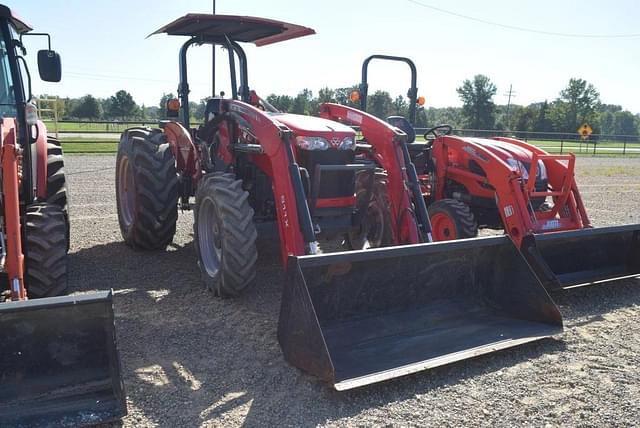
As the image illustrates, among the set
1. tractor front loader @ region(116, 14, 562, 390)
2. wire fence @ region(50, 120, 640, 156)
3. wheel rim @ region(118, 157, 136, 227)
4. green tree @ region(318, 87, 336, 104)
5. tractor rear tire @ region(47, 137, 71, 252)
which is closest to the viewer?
tractor front loader @ region(116, 14, 562, 390)

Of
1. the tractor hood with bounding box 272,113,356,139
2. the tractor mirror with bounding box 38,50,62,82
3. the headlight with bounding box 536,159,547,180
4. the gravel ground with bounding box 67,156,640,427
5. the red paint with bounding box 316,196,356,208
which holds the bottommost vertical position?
the gravel ground with bounding box 67,156,640,427

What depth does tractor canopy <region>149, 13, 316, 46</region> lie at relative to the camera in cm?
533

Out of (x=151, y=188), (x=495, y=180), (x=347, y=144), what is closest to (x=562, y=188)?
(x=495, y=180)

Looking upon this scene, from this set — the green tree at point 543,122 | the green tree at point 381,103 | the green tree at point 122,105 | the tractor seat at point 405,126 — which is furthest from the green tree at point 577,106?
the tractor seat at point 405,126

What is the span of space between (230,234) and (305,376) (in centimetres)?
140

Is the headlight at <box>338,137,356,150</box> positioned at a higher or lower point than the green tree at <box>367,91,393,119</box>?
lower

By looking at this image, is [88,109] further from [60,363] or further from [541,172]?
[60,363]

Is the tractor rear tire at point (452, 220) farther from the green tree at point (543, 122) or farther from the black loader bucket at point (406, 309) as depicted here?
the green tree at point (543, 122)

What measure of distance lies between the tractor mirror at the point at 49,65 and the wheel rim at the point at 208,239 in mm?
1640

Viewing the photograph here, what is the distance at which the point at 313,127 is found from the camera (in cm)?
476

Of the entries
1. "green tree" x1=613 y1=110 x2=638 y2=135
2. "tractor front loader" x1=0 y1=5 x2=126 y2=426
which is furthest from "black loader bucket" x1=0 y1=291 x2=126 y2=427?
"green tree" x1=613 y1=110 x2=638 y2=135

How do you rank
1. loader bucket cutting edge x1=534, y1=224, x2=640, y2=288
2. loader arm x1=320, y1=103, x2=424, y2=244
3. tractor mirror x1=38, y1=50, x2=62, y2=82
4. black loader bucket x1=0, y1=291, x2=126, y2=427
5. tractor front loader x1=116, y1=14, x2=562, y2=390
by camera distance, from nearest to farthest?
black loader bucket x1=0, y1=291, x2=126, y2=427 < tractor front loader x1=116, y1=14, x2=562, y2=390 < tractor mirror x1=38, y1=50, x2=62, y2=82 < loader arm x1=320, y1=103, x2=424, y2=244 < loader bucket cutting edge x1=534, y1=224, x2=640, y2=288

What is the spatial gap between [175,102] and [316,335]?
414cm

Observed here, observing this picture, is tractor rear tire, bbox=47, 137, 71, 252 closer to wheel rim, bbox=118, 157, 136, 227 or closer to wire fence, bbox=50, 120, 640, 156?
wheel rim, bbox=118, 157, 136, 227
